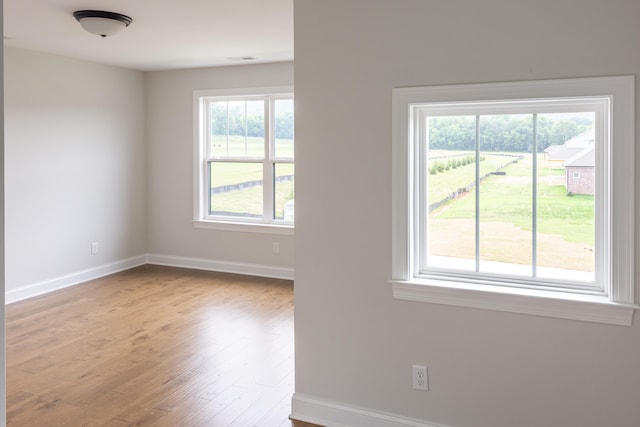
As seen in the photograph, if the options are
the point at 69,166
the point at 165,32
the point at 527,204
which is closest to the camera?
the point at 527,204

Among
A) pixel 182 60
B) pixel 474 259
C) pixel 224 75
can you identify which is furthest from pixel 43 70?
pixel 474 259

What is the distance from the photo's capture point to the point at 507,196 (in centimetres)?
252

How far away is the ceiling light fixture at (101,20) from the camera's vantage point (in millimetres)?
3793

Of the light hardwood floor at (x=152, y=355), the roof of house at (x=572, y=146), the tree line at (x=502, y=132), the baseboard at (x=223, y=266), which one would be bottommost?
the light hardwood floor at (x=152, y=355)

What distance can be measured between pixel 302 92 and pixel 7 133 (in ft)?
12.2

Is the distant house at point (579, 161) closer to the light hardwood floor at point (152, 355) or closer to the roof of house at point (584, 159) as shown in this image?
the roof of house at point (584, 159)

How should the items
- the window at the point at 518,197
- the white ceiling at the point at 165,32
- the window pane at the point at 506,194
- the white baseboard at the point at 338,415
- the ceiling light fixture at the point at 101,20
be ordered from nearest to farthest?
the window at the point at 518,197, the window pane at the point at 506,194, the white baseboard at the point at 338,415, the white ceiling at the point at 165,32, the ceiling light fixture at the point at 101,20

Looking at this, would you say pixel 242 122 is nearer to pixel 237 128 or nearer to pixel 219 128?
pixel 237 128

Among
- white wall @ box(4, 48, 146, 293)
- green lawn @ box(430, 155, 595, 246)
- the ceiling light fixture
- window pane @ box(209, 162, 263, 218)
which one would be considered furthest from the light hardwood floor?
the ceiling light fixture

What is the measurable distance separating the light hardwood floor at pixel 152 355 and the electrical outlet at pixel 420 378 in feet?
2.52

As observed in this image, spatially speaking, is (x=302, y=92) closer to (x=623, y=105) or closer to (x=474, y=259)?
(x=474, y=259)

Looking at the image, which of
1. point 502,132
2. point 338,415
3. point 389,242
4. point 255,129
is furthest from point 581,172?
point 255,129

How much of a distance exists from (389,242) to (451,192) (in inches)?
16.0

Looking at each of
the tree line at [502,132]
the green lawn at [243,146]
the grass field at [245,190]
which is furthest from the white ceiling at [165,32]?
the tree line at [502,132]
